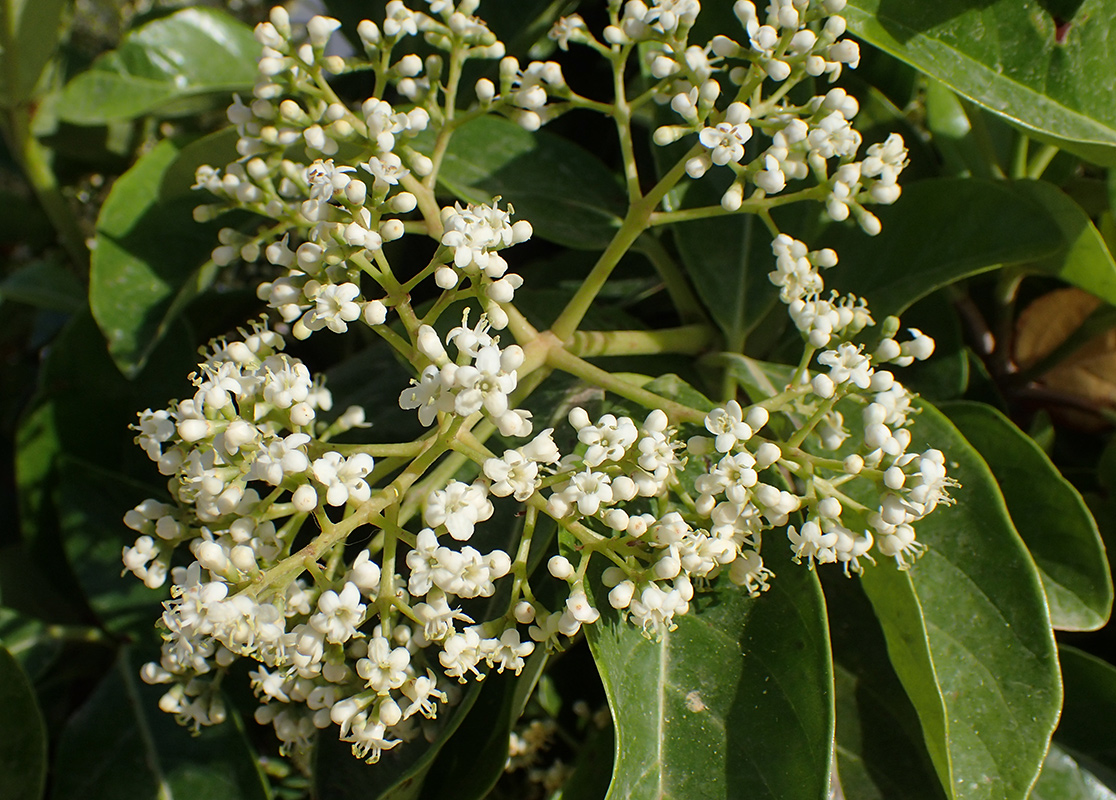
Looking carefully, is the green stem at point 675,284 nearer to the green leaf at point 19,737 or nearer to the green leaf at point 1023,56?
the green leaf at point 1023,56

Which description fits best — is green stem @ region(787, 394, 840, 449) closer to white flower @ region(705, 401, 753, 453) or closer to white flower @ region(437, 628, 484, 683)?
white flower @ region(705, 401, 753, 453)

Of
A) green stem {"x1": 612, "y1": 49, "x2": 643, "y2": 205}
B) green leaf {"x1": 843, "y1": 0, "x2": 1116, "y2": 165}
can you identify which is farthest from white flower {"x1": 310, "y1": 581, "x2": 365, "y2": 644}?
green leaf {"x1": 843, "y1": 0, "x2": 1116, "y2": 165}

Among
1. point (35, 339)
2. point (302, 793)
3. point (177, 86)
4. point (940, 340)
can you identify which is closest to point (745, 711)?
point (940, 340)

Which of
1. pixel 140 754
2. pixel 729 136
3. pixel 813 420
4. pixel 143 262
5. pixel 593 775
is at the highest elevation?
pixel 729 136

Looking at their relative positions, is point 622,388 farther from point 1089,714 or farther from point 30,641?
point 30,641

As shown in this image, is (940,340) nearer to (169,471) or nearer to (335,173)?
(335,173)

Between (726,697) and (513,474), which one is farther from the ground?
(513,474)

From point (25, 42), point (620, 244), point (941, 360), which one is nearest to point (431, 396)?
point (620, 244)
